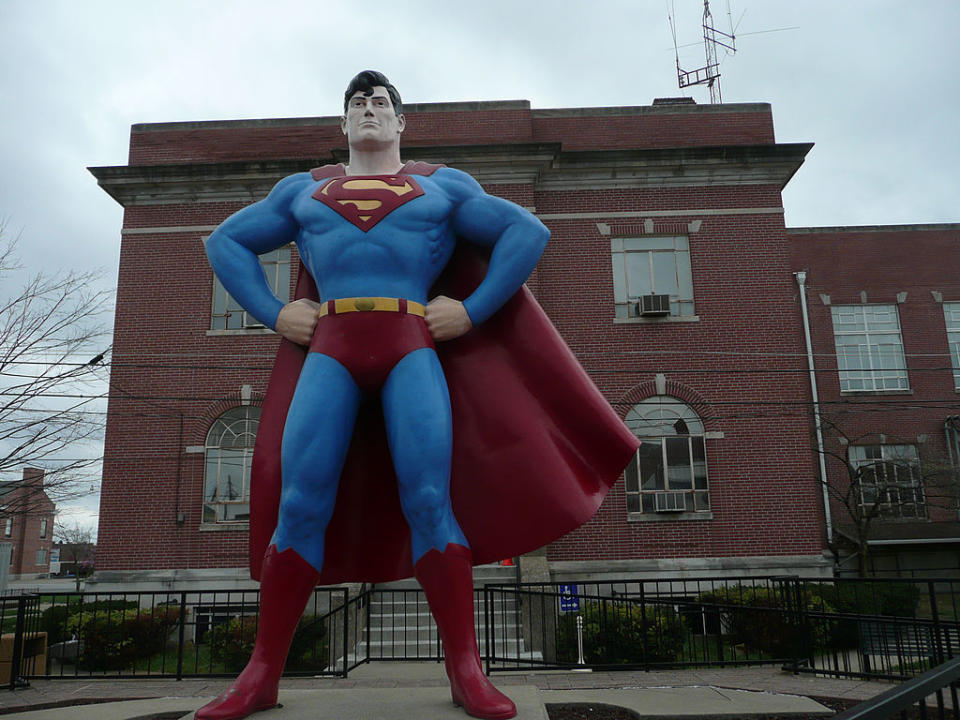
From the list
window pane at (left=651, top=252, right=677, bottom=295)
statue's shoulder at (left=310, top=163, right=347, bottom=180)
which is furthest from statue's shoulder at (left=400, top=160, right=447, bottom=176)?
window pane at (left=651, top=252, right=677, bottom=295)

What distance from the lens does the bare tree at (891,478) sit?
2089 centimetres

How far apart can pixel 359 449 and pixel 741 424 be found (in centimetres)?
1243

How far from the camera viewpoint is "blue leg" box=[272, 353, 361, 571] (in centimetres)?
375

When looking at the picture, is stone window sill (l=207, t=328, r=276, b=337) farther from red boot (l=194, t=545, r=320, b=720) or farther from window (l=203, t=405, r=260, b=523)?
red boot (l=194, t=545, r=320, b=720)

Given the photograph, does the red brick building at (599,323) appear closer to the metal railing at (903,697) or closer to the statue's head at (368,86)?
the statue's head at (368,86)

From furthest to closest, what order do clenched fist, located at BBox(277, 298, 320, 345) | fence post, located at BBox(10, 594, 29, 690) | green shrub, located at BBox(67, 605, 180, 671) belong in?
green shrub, located at BBox(67, 605, 180, 671), fence post, located at BBox(10, 594, 29, 690), clenched fist, located at BBox(277, 298, 320, 345)

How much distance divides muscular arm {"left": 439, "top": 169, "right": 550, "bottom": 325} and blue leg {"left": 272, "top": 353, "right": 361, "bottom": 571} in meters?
0.80

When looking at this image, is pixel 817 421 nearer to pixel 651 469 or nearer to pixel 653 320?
pixel 653 320

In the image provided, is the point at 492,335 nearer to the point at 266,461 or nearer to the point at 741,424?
the point at 266,461

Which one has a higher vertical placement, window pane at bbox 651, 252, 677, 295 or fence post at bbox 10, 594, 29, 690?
window pane at bbox 651, 252, 677, 295

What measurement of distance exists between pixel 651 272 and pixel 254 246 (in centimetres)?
1271

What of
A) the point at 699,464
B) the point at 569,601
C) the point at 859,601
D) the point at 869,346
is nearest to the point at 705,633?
the point at 569,601

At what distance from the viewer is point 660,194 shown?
1638cm

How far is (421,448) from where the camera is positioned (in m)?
3.79
